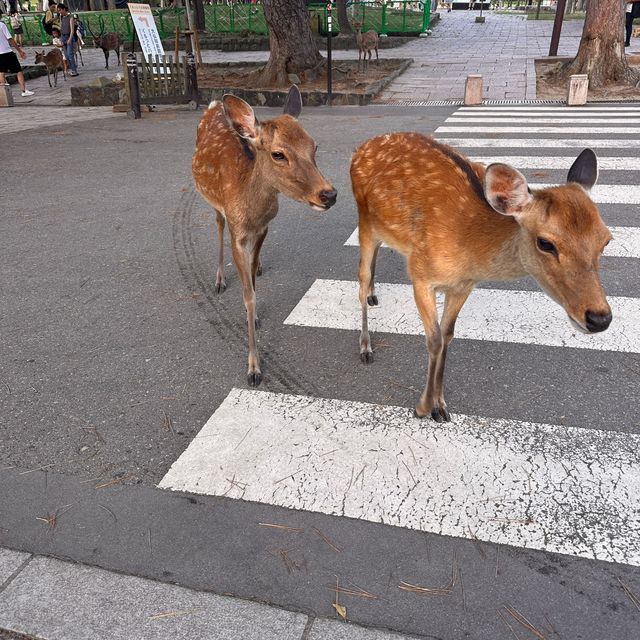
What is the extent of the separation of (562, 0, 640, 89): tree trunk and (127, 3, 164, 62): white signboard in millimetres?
10752

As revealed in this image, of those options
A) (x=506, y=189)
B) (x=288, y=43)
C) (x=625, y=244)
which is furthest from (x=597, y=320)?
(x=288, y=43)

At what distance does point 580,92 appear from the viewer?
12711 millimetres

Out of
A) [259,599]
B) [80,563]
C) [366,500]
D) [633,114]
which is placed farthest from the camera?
[633,114]

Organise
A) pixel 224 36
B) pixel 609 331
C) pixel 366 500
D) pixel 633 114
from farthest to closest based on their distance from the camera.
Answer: pixel 224 36
pixel 633 114
pixel 609 331
pixel 366 500

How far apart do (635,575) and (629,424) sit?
1.10 metres

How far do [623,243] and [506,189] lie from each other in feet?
11.9

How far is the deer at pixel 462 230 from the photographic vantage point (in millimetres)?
2516

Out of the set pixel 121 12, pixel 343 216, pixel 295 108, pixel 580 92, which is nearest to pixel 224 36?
pixel 121 12

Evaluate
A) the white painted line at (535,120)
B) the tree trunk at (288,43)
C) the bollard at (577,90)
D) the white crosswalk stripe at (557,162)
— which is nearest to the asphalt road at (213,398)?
the white crosswalk stripe at (557,162)

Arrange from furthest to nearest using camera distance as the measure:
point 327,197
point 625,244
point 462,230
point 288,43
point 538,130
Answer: point 288,43 → point 538,130 → point 625,244 → point 327,197 → point 462,230

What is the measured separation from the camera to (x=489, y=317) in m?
4.50

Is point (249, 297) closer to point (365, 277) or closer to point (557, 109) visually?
point (365, 277)

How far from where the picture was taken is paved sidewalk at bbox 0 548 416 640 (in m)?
2.17

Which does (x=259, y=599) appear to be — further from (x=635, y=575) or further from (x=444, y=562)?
(x=635, y=575)
